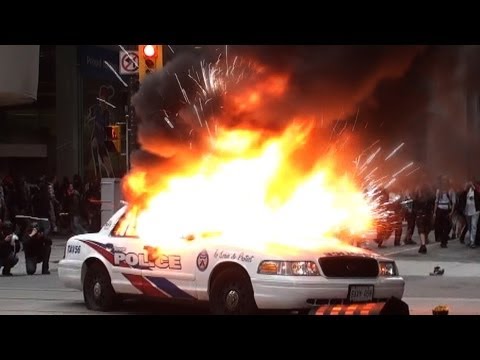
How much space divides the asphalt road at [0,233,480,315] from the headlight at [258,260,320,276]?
173 cm

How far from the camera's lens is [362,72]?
32.2ft

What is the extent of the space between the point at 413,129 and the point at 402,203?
23.7 feet

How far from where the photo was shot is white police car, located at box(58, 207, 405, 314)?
8.59 meters

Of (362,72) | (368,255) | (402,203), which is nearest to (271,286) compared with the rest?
(368,255)

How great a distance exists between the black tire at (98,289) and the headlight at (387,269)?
3.21 meters

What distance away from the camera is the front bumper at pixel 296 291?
28.0 feet

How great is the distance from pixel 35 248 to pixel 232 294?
6659mm

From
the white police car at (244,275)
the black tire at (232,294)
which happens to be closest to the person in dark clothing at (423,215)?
the white police car at (244,275)

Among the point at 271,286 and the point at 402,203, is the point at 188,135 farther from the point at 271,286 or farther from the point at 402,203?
the point at 402,203

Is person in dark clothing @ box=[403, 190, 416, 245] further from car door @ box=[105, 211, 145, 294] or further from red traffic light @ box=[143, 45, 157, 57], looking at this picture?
car door @ box=[105, 211, 145, 294]

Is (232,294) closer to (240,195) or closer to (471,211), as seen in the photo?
(240,195)

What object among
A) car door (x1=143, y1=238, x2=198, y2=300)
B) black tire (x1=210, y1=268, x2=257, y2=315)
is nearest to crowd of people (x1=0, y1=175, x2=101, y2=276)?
car door (x1=143, y1=238, x2=198, y2=300)

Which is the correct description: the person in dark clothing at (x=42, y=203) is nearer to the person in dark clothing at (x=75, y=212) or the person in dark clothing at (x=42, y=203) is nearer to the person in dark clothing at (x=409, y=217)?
the person in dark clothing at (x=75, y=212)

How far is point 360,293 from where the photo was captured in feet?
28.8
